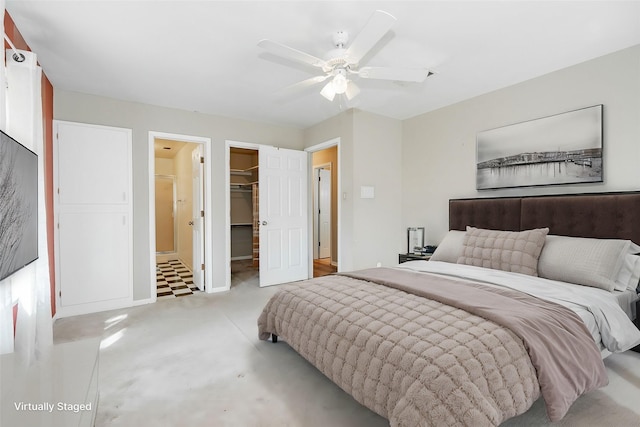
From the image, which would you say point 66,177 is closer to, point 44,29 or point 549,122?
point 44,29

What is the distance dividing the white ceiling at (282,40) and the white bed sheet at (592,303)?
1880 millimetres

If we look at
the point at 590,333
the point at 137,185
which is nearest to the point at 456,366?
the point at 590,333

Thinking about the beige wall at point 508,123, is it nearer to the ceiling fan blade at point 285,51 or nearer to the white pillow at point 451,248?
the white pillow at point 451,248

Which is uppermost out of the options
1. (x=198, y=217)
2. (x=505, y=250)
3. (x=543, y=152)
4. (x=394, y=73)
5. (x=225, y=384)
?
(x=394, y=73)

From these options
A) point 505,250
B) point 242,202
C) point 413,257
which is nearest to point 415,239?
point 413,257

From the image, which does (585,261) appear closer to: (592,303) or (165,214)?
(592,303)

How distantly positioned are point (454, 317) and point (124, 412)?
6.31ft

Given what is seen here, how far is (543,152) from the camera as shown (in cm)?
302

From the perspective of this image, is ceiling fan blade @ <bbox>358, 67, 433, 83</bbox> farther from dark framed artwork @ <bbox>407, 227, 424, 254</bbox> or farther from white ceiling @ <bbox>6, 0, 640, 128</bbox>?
dark framed artwork @ <bbox>407, 227, 424, 254</bbox>

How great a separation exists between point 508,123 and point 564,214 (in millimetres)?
1124

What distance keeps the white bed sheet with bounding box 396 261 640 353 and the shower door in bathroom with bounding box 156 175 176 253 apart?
7124mm

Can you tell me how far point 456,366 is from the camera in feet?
4.09

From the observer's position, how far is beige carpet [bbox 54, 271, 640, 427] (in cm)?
168

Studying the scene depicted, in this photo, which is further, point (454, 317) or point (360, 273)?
point (360, 273)
